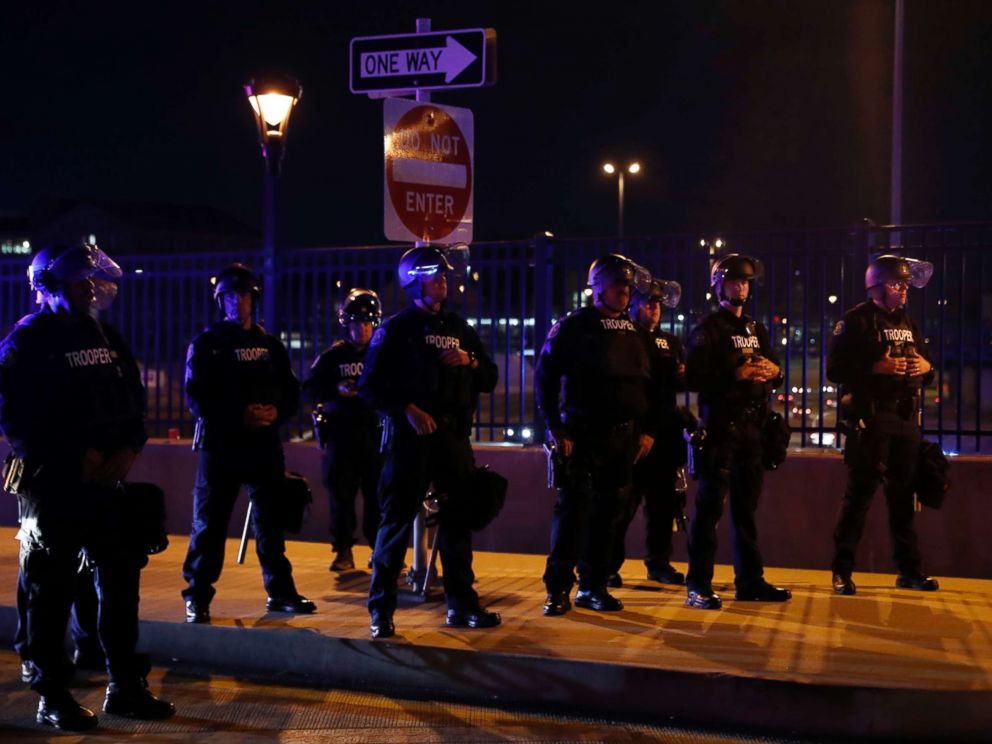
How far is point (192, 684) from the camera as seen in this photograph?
6.45 meters

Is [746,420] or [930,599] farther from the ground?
[746,420]

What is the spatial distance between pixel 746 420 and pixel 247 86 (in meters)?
5.01

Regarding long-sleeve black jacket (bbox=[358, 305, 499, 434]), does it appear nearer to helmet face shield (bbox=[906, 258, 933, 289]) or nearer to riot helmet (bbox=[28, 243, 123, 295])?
riot helmet (bbox=[28, 243, 123, 295])

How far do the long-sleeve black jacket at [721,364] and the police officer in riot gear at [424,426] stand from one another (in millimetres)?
1472

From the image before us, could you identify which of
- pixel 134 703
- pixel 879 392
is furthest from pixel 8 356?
pixel 879 392

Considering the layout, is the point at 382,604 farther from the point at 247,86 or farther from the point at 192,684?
the point at 247,86

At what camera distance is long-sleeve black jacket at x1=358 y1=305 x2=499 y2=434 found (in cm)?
672

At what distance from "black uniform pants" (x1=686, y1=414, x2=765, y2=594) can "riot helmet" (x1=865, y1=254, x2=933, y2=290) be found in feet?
4.03

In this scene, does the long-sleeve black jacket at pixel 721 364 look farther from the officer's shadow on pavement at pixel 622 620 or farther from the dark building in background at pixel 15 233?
the dark building in background at pixel 15 233

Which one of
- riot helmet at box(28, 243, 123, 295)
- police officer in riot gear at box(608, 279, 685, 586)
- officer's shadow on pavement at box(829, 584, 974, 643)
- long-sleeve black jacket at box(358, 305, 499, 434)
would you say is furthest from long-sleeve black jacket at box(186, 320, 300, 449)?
officer's shadow on pavement at box(829, 584, 974, 643)

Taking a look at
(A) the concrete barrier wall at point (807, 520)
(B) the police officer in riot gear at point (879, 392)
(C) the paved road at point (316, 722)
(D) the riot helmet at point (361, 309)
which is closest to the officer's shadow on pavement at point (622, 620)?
(C) the paved road at point (316, 722)

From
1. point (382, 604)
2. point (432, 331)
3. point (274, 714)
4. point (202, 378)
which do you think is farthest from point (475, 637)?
point (202, 378)

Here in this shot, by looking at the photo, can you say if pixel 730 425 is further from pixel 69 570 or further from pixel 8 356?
pixel 8 356

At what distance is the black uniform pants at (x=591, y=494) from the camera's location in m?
7.27
